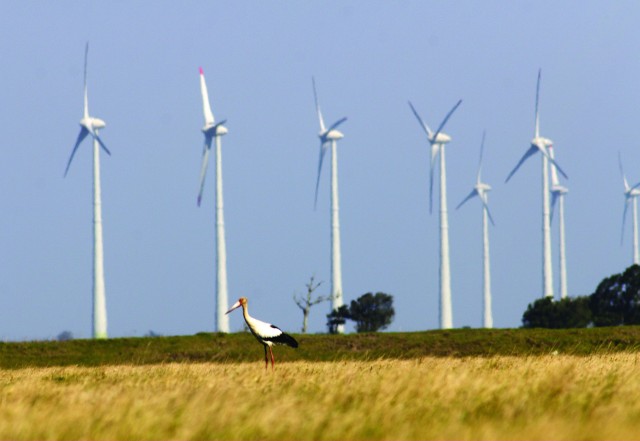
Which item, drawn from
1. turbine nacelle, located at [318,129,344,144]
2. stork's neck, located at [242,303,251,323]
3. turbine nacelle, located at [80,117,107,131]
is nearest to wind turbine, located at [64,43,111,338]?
turbine nacelle, located at [80,117,107,131]

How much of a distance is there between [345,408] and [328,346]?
3363cm

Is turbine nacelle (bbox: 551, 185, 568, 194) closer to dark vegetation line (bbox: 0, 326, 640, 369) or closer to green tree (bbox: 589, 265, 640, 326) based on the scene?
green tree (bbox: 589, 265, 640, 326)

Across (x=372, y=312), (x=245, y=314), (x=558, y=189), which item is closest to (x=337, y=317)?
(x=372, y=312)

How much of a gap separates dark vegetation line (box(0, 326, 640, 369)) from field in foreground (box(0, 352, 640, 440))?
22979 millimetres

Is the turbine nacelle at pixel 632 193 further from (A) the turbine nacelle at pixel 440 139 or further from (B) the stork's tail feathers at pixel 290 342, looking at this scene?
(B) the stork's tail feathers at pixel 290 342

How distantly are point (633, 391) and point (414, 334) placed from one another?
1389 inches

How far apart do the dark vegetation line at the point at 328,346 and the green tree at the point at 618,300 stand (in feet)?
185

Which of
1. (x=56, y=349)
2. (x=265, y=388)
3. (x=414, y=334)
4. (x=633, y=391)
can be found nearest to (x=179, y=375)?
(x=265, y=388)

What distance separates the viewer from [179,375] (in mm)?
30219

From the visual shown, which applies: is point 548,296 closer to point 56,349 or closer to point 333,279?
point 333,279

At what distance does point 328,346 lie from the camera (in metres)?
53.8

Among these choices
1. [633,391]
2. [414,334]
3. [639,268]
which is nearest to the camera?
[633,391]

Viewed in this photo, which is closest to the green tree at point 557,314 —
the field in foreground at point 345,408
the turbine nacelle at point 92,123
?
the turbine nacelle at point 92,123

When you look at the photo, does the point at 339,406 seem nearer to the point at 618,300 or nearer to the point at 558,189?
A: the point at 618,300
